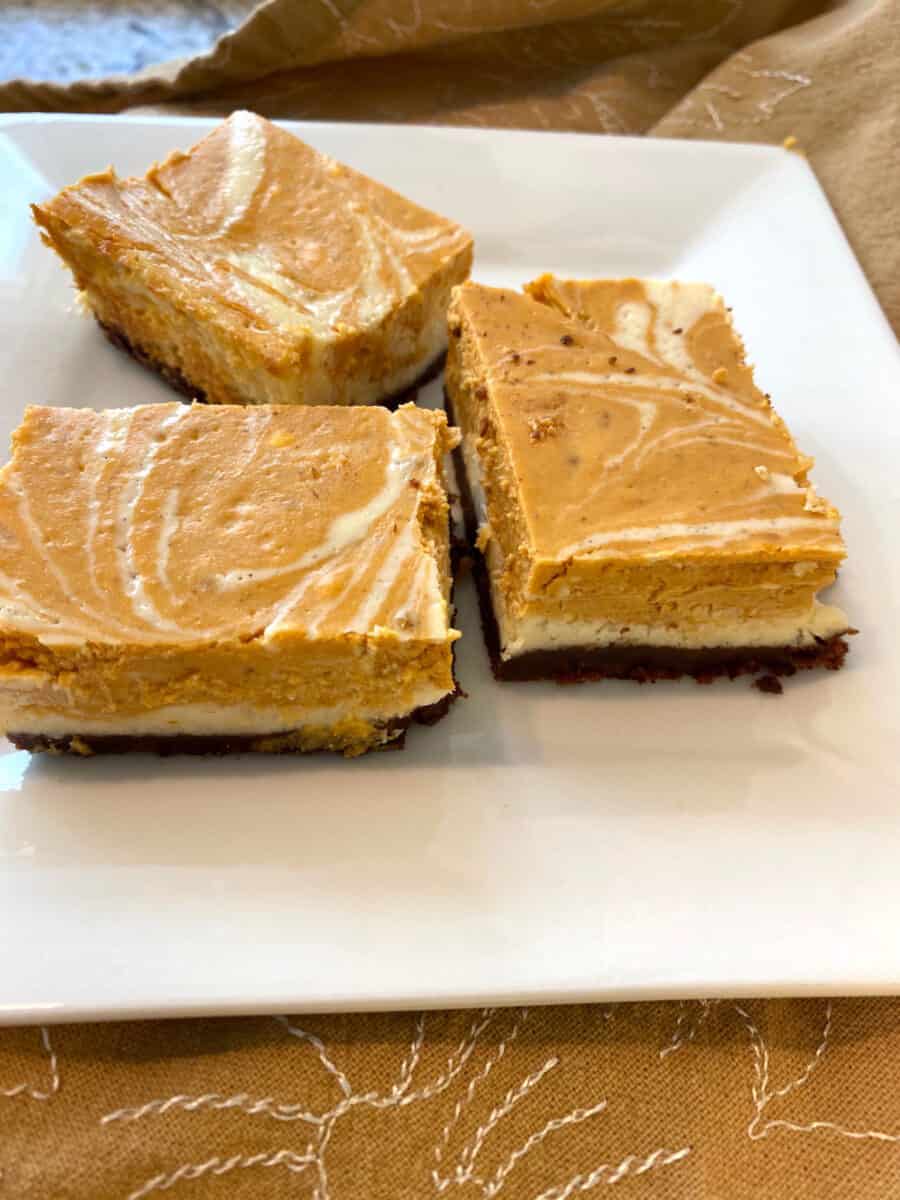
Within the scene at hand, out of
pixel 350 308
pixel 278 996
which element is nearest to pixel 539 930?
pixel 278 996

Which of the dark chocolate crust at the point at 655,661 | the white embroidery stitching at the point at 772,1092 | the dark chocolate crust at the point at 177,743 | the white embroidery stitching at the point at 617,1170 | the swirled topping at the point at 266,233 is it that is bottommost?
the white embroidery stitching at the point at 772,1092

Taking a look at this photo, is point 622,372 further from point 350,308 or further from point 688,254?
point 688,254

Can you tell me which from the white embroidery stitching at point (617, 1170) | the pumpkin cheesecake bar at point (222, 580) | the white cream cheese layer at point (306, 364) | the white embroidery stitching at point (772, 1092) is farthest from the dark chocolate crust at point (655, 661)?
the white embroidery stitching at point (617, 1170)

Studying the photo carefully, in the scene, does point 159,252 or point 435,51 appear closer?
point 159,252

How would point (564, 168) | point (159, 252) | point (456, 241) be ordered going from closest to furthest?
point (159, 252) → point (456, 241) → point (564, 168)

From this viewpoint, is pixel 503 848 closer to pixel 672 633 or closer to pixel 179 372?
pixel 672 633

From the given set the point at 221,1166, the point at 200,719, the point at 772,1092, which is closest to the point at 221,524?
the point at 200,719

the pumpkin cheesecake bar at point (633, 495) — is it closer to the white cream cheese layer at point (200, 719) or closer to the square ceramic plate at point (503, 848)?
the square ceramic plate at point (503, 848)
